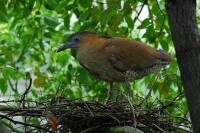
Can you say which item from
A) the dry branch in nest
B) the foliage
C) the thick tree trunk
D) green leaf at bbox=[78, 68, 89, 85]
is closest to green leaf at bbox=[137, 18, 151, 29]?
the foliage

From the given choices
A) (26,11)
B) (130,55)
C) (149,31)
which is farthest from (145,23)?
(26,11)

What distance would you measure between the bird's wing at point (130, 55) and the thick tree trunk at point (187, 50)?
2.68 m

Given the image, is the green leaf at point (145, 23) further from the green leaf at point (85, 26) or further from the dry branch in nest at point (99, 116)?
the dry branch in nest at point (99, 116)

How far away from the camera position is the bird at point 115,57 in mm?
4473

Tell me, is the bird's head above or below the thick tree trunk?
above

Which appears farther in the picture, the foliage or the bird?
the foliage

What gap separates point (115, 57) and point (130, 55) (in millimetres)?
163

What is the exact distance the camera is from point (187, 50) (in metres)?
1.81

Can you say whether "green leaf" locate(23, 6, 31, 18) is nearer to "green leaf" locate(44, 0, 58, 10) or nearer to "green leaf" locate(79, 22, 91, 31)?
"green leaf" locate(44, 0, 58, 10)

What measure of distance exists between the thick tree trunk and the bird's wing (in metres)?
2.68

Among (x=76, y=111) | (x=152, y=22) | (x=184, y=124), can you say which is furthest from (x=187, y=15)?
(x=152, y=22)

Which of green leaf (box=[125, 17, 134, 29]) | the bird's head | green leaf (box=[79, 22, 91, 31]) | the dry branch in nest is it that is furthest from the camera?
green leaf (box=[79, 22, 91, 31])

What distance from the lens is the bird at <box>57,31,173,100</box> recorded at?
14.7 ft

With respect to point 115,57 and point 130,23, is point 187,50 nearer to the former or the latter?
point 115,57
